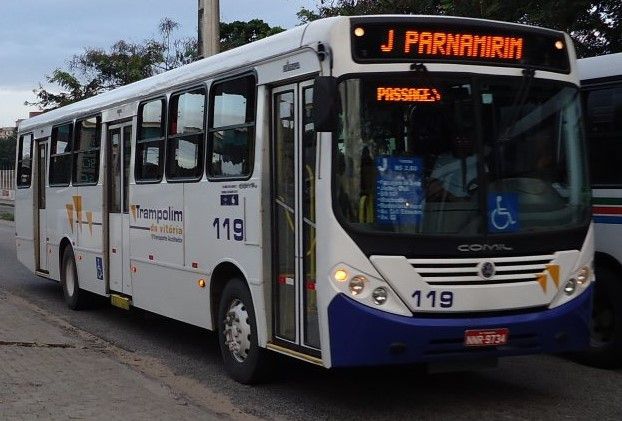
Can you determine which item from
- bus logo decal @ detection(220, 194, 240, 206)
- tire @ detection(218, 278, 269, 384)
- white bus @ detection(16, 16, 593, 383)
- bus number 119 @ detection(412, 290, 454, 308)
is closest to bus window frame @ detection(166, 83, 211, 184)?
white bus @ detection(16, 16, 593, 383)

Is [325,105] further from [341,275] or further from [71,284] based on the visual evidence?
[71,284]

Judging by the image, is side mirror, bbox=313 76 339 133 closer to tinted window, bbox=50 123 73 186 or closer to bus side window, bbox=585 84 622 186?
bus side window, bbox=585 84 622 186

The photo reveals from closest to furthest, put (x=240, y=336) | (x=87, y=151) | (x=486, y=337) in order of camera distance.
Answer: (x=486, y=337) → (x=240, y=336) → (x=87, y=151)

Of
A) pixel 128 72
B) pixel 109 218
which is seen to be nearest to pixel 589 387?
pixel 109 218

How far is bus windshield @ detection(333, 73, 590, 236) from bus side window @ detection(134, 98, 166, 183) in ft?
11.9

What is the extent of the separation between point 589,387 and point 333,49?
3.77 metres

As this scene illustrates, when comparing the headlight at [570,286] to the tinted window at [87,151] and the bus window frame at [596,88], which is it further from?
the tinted window at [87,151]

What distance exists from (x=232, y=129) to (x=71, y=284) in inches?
229

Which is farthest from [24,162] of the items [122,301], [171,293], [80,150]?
[171,293]

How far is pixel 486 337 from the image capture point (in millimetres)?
6020

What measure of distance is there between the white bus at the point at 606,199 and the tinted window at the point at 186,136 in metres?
3.80

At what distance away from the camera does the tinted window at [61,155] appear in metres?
12.4

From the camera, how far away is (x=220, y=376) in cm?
791

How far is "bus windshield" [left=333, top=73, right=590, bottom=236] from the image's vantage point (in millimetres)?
5961
